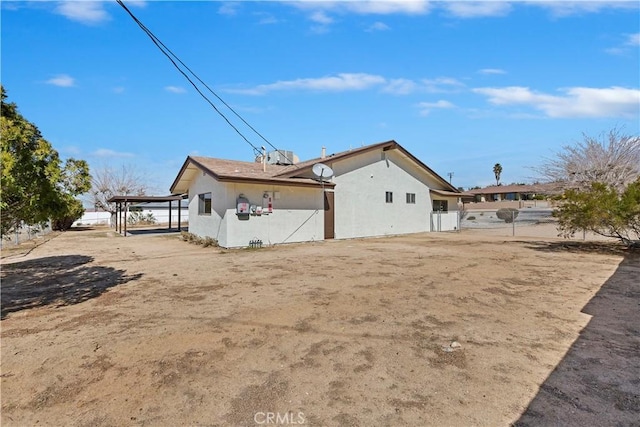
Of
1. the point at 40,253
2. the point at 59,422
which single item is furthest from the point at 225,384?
the point at 40,253

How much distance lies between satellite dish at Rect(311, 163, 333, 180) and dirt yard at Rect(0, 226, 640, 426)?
738cm

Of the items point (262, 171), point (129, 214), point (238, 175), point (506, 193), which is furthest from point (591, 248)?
point (506, 193)

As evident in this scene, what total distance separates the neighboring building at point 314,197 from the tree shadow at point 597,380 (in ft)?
35.0

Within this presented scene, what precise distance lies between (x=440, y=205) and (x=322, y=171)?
38.0 feet

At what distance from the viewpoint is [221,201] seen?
13.2 meters

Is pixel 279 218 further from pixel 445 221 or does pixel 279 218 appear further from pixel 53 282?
pixel 445 221

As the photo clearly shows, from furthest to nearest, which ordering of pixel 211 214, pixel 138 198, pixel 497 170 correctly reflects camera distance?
1. pixel 497 170
2. pixel 138 198
3. pixel 211 214

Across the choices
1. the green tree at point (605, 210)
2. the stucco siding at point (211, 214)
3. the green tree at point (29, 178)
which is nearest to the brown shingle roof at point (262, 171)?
the stucco siding at point (211, 214)

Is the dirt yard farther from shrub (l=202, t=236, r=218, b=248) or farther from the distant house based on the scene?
the distant house

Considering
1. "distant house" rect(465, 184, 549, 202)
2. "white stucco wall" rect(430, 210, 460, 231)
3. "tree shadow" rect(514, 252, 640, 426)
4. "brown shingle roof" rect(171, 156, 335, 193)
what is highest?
A: "distant house" rect(465, 184, 549, 202)

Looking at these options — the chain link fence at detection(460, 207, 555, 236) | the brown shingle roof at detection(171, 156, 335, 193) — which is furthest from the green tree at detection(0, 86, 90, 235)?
the chain link fence at detection(460, 207, 555, 236)

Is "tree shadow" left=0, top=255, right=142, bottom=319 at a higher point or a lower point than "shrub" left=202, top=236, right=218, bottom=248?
lower

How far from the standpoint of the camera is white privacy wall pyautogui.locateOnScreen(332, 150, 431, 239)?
16281 mm

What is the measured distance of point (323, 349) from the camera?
366 cm
